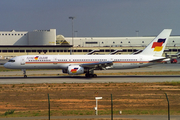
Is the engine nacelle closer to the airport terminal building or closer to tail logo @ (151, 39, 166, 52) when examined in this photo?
tail logo @ (151, 39, 166, 52)

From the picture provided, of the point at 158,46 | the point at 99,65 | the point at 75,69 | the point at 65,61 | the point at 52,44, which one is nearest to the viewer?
the point at 75,69

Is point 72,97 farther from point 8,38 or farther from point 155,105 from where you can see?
point 8,38

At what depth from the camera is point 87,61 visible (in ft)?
140

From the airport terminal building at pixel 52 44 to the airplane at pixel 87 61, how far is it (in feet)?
206

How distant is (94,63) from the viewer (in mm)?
40406

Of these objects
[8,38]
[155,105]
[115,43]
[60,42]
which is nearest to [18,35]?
[8,38]

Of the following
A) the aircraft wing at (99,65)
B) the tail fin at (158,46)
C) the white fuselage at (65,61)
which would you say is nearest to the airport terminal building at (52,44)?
the white fuselage at (65,61)

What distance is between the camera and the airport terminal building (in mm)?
106812

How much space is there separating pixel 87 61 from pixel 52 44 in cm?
7442

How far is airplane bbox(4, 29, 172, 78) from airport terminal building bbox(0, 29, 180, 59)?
206ft

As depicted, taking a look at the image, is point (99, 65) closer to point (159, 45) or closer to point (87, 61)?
point (87, 61)

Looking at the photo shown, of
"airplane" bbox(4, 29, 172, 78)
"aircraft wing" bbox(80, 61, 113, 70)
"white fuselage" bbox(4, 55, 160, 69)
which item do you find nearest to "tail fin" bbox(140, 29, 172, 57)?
"airplane" bbox(4, 29, 172, 78)

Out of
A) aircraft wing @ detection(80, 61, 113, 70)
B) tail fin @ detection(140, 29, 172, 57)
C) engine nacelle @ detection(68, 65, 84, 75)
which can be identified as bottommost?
engine nacelle @ detection(68, 65, 84, 75)

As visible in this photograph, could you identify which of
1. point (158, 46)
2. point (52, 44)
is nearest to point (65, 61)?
point (158, 46)
